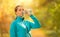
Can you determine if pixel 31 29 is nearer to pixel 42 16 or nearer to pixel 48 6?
pixel 42 16

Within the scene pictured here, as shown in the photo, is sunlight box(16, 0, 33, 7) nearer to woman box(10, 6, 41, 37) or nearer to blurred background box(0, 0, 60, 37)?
blurred background box(0, 0, 60, 37)

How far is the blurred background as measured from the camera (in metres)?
1.55

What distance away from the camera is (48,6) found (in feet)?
5.12

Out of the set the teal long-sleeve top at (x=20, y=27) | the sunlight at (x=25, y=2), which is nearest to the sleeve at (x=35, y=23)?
the teal long-sleeve top at (x=20, y=27)

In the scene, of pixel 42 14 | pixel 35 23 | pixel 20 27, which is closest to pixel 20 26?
pixel 20 27

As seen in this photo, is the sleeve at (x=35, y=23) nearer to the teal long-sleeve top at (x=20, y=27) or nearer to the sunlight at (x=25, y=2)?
the teal long-sleeve top at (x=20, y=27)

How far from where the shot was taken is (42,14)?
1.57m

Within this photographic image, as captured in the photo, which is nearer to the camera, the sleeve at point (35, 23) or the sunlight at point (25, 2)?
the sleeve at point (35, 23)

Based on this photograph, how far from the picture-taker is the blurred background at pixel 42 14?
155cm

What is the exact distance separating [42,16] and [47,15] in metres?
0.05

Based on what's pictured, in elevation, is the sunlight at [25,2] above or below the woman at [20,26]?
above

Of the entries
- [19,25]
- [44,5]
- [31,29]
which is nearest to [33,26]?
[31,29]

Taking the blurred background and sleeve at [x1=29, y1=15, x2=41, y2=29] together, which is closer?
sleeve at [x1=29, y1=15, x2=41, y2=29]

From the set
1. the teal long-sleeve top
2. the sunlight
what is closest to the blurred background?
the sunlight
